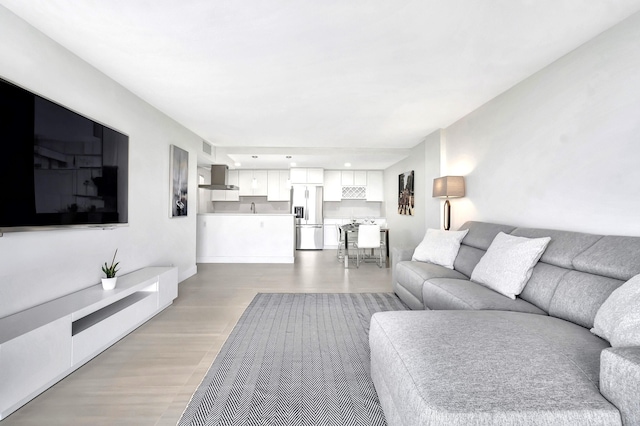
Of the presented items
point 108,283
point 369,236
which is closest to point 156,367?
point 108,283

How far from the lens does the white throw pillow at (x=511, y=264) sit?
218cm

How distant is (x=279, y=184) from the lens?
8758 mm

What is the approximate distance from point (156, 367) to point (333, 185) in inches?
279

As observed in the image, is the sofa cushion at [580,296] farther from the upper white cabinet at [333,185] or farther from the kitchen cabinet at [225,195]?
the kitchen cabinet at [225,195]

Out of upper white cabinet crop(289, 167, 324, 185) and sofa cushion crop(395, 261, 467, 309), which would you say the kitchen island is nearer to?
upper white cabinet crop(289, 167, 324, 185)

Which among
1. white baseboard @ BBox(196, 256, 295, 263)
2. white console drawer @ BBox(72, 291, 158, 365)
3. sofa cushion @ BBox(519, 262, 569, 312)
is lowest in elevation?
white baseboard @ BBox(196, 256, 295, 263)

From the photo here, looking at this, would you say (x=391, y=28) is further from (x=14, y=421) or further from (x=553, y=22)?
(x=14, y=421)

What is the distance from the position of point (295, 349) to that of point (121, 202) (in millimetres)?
2200

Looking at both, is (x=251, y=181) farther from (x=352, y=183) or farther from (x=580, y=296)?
(x=580, y=296)

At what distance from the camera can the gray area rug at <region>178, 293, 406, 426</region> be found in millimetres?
1593

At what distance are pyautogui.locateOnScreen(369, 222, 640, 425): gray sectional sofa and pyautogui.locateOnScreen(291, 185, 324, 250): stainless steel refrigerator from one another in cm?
617

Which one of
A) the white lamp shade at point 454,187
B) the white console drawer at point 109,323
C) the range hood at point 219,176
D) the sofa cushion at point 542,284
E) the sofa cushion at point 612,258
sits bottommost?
the white console drawer at point 109,323

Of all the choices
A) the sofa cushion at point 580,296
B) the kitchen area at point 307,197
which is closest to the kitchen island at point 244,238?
the kitchen area at point 307,197

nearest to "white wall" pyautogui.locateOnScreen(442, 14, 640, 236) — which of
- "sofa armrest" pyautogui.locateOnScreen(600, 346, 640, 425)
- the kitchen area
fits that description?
"sofa armrest" pyautogui.locateOnScreen(600, 346, 640, 425)
